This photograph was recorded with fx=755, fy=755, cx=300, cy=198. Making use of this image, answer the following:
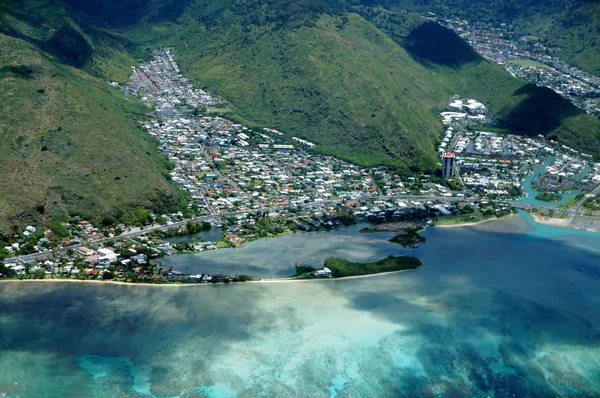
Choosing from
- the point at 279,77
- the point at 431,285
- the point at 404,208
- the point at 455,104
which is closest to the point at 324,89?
the point at 279,77

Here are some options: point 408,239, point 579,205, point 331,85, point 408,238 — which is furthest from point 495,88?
point 408,239

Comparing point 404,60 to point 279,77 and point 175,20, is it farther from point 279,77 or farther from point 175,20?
point 175,20

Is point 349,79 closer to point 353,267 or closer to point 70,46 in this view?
point 70,46

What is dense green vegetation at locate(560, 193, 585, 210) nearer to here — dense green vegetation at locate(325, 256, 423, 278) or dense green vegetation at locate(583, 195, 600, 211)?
dense green vegetation at locate(583, 195, 600, 211)

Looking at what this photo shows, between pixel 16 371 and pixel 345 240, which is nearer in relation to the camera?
pixel 16 371

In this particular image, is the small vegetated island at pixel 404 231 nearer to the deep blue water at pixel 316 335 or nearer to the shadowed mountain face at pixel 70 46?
the deep blue water at pixel 316 335

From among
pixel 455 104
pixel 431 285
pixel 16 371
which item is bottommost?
pixel 16 371
